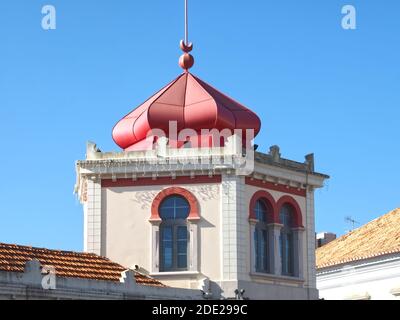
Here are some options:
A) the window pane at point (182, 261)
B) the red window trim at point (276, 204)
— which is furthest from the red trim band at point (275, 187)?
the window pane at point (182, 261)

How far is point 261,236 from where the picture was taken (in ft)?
95.9

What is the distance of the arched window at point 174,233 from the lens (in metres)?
28.3

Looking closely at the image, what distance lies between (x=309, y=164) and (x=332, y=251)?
45.8 feet

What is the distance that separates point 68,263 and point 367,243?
59.6ft

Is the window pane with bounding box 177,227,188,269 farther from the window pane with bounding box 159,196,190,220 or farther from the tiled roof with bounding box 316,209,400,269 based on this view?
the tiled roof with bounding box 316,209,400,269

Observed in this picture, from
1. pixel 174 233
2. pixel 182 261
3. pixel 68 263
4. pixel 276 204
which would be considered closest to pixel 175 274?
pixel 182 261

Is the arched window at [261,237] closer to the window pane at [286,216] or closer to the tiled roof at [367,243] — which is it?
the window pane at [286,216]

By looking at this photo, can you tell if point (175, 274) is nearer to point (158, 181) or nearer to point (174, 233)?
point (174, 233)

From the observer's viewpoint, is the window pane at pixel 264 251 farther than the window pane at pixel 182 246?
Yes

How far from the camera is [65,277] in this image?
2366 centimetres

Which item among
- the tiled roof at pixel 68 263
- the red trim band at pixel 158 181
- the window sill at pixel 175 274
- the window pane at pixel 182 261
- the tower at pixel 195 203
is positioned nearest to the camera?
the tiled roof at pixel 68 263

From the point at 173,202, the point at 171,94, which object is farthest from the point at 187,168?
the point at 171,94

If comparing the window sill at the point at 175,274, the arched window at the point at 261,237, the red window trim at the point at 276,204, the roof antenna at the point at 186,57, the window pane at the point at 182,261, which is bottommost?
the window sill at the point at 175,274
